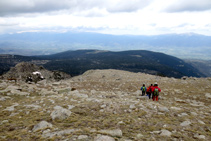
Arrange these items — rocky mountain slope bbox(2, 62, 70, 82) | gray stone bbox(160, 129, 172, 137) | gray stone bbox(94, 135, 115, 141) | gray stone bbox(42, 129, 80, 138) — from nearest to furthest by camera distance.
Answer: gray stone bbox(94, 135, 115, 141) → gray stone bbox(42, 129, 80, 138) → gray stone bbox(160, 129, 172, 137) → rocky mountain slope bbox(2, 62, 70, 82)

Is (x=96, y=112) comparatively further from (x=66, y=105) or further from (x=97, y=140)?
(x=97, y=140)

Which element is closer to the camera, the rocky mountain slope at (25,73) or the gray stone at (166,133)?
the gray stone at (166,133)

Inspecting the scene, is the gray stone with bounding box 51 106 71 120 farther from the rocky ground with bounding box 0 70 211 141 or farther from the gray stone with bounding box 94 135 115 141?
the gray stone with bounding box 94 135 115 141

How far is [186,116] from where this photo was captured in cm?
824

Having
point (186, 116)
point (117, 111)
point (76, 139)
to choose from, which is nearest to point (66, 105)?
point (117, 111)

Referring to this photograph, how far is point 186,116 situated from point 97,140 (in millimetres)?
6307

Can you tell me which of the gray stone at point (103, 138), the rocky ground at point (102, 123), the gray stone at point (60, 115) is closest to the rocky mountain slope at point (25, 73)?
the rocky ground at point (102, 123)

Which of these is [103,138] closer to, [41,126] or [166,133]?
[166,133]

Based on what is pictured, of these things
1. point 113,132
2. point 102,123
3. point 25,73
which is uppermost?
point 113,132

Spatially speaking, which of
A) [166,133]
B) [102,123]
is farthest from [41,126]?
[166,133]

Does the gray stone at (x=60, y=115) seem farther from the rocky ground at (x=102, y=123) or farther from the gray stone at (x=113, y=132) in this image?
the gray stone at (x=113, y=132)

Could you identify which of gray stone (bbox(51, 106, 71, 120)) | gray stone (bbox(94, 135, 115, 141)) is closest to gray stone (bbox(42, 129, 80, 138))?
gray stone (bbox(94, 135, 115, 141))

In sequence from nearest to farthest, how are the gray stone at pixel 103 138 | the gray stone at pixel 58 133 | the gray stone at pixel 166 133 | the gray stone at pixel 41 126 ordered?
the gray stone at pixel 103 138, the gray stone at pixel 58 133, the gray stone at pixel 166 133, the gray stone at pixel 41 126

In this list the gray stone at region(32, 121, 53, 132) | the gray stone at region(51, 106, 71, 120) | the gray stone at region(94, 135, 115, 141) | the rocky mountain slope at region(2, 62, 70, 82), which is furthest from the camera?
the rocky mountain slope at region(2, 62, 70, 82)
